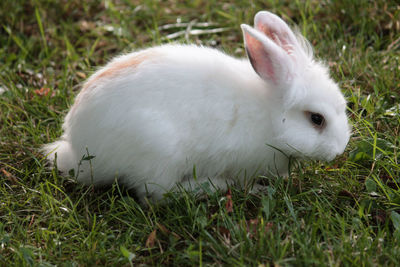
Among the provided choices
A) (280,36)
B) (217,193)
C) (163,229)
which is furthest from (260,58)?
(163,229)

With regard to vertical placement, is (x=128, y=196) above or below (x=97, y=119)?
below

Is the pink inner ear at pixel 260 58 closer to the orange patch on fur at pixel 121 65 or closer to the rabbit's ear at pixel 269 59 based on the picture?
the rabbit's ear at pixel 269 59

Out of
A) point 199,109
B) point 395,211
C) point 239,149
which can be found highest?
point 199,109

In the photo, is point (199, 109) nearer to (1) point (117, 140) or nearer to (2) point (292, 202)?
(1) point (117, 140)

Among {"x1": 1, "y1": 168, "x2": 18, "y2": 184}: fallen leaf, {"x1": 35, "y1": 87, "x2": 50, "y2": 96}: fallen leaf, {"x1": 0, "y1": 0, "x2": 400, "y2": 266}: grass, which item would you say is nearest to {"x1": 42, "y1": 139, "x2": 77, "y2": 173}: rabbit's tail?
{"x1": 0, "y1": 0, "x2": 400, "y2": 266}: grass

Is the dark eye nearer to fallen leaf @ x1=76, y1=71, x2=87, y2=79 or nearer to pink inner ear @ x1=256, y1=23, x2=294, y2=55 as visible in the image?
pink inner ear @ x1=256, y1=23, x2=294, y2=55

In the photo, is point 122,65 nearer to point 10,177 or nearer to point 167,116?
point 167,116

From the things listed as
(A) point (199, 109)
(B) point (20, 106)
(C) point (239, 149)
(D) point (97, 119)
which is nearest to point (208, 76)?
(A) point (199, 109)
